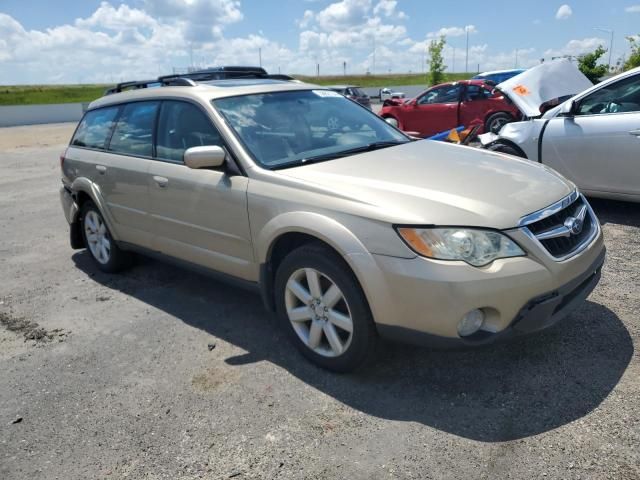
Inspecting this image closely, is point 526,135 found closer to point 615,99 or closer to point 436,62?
point 615,99

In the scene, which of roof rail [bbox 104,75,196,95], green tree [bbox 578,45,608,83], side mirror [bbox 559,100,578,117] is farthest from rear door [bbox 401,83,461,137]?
green tree [bbox 578,45,608,83]

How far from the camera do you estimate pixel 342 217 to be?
2.99 metres

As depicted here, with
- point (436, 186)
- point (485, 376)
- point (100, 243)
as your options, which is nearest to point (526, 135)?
point (436, 186)

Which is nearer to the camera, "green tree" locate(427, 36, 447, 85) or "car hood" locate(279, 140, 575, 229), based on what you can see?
"car hood" locate(279, 140, 575, 229)

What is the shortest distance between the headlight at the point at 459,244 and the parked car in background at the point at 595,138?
11.6 ft

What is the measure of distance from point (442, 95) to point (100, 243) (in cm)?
1065

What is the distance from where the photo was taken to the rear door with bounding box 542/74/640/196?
548cm

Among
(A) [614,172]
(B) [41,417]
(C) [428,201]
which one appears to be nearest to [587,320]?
(C) [428,201]

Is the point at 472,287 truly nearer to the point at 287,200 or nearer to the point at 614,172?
the point at 287,200

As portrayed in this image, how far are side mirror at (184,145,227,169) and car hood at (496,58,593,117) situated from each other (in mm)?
4245

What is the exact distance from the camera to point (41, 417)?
3.12 metres

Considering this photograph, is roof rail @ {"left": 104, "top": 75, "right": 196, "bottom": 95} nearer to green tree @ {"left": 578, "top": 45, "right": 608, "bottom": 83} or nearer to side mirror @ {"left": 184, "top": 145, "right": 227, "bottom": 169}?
side mirror @ {"left": 184, "top": 145, "right": 227, "bottom": 169}

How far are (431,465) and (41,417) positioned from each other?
2178 millimetres

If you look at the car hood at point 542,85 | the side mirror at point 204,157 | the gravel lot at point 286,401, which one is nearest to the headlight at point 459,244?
the gravel lot at point 286,401
